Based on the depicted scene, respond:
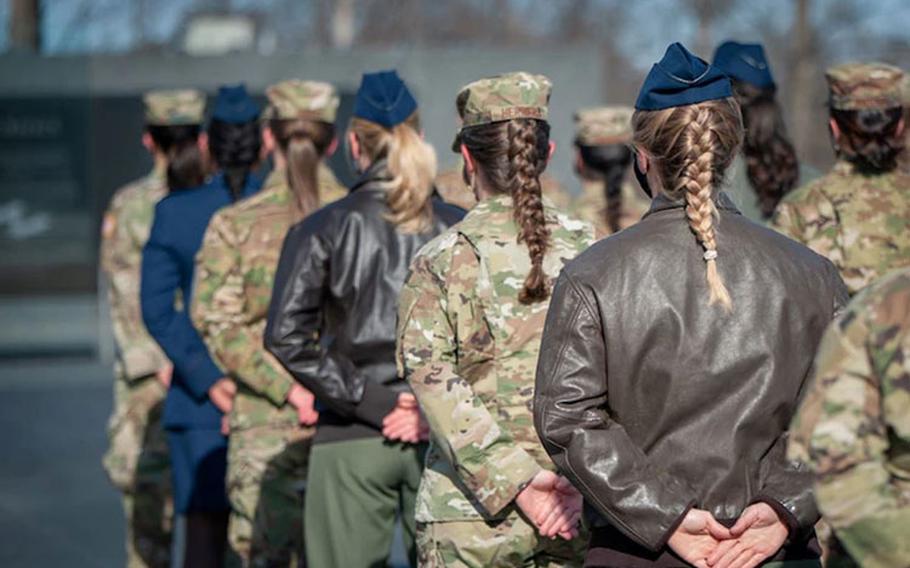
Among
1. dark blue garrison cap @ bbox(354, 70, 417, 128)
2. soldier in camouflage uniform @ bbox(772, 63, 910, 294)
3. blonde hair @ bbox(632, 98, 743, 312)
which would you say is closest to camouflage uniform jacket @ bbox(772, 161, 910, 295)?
soldier in camouflage uniform @ bbox(772, 63, 910, 294)

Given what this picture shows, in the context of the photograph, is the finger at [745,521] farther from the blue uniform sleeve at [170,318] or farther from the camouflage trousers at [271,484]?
the blue uniform sleeve at [170,318]

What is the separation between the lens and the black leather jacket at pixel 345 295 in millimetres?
5109

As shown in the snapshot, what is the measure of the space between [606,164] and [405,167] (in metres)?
2.48

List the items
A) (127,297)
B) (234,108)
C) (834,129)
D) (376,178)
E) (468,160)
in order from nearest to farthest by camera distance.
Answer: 1. (468,160)
2. (376,178)
3. (834,129)
4. (234,108)
5. (127,297)

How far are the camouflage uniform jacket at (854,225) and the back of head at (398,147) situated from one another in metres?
1.16

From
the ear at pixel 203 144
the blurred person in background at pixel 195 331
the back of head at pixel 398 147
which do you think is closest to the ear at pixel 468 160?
the back of head at pixel 398 147

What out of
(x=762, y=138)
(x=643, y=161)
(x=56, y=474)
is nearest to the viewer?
(x=643, y=161)

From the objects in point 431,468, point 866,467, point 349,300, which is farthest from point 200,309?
point 866,467

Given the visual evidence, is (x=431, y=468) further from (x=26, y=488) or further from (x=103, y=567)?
(x=26, y=488)

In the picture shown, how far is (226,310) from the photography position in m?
6.02

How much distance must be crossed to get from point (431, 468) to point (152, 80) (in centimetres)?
1332

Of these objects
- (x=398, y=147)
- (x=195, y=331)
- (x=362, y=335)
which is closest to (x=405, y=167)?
(x=398, y=147)

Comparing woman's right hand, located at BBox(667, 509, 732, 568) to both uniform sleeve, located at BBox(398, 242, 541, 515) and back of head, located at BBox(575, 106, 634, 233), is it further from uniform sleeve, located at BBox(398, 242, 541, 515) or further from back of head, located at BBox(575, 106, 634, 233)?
back of head, located at BBox(575, 106, 634, 233)

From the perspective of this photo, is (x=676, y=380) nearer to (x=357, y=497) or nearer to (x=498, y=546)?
(x=498, y=546)
